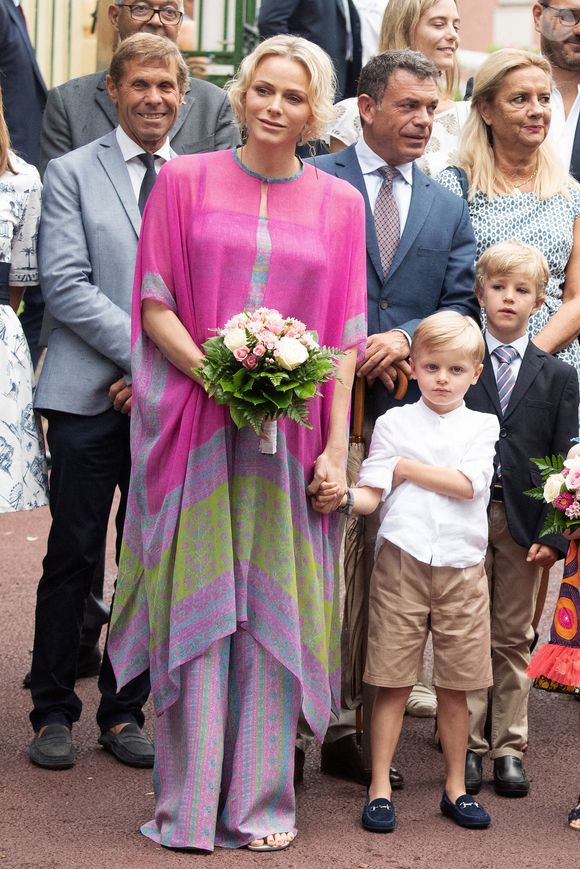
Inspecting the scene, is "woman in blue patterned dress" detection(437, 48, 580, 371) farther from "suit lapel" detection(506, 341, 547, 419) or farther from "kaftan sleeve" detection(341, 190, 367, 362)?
"kaftan sleeve" detection(341, 190, 367, 362)

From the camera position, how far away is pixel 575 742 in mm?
6305

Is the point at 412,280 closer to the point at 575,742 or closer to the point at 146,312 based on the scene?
the point at 146,312

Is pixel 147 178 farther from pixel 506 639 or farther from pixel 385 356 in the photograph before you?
pixel 506 639

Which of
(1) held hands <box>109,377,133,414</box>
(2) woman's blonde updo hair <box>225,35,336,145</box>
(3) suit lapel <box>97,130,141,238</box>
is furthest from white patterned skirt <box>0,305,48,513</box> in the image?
(2) woman's blonde updo hair <box>225,35,336,145</box>

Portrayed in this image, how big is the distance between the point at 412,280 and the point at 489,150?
2.65 ft

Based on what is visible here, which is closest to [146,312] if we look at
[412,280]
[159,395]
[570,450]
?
[159,395]

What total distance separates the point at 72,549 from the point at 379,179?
1.87m

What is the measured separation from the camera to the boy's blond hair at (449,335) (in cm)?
523

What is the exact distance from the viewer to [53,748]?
5719 mm

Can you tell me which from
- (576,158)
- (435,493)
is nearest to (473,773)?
(435,493)

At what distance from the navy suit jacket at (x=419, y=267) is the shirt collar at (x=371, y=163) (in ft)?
0.09

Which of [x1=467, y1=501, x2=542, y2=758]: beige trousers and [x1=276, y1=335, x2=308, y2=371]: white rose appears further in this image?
[x1=467, y1=501, x2=542, y2=758]: beige trousers

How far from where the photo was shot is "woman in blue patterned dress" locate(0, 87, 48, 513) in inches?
222

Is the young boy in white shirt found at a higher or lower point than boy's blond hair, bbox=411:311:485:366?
lower
